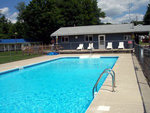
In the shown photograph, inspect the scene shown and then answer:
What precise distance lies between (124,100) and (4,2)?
43833mm

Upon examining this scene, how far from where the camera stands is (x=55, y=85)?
806cm

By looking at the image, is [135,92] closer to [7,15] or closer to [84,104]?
[84,104]

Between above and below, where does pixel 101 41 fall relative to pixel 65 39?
below

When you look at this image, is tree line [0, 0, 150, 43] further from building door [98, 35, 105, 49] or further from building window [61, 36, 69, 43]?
building door [98, 35, 105, 49]

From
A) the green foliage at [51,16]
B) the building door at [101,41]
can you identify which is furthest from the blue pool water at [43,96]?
the green foliage at [51,16]

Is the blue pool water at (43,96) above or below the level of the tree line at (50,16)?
below

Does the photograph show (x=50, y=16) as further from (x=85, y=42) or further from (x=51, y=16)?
(x=85, y=42)

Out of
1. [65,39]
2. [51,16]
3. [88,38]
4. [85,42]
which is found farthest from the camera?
[51,16]

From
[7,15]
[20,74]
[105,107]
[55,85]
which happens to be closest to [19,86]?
[55,85]

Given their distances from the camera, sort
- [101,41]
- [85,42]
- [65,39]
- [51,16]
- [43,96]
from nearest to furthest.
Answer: [43,96], [101,41], [85,42], [65,39], [51,16]

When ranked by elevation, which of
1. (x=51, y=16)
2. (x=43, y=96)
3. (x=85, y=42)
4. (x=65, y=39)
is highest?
(x=51, y=16)

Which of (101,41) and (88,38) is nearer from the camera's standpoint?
(101,41)

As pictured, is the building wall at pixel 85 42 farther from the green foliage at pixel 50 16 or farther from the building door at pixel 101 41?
the green foliage at pixel 50 16

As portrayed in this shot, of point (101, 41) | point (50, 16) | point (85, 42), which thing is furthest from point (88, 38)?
point (50, 16)
